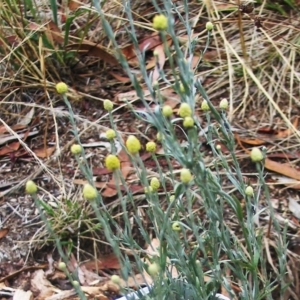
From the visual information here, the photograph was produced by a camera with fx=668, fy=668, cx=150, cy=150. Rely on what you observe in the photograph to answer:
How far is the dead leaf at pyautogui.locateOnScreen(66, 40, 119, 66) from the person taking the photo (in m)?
1.95

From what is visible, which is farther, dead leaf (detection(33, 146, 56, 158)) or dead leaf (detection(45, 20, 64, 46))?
dead leaf (detection(45, 20, 64, 46))

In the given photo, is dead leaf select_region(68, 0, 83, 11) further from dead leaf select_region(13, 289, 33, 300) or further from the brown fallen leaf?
dead leaf select_region(13, 289, 33, 300)

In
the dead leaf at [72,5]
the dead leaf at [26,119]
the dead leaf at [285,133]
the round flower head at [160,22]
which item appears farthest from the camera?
the dead leaf at [72,5]

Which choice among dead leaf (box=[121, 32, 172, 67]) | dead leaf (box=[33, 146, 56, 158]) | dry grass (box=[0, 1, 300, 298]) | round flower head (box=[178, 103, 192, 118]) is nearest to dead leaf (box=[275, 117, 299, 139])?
dry grass (box=[0, 1, 300, 298])

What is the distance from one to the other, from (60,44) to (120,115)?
11.6 inches

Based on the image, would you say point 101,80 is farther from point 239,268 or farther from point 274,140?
point 239,268

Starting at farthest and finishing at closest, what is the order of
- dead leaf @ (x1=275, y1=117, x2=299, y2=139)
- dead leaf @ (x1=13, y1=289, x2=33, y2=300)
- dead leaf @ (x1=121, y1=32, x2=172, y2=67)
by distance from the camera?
dead leaf @ (x1=121, y1=32, x2=172, y2=67) → dead leaf @ (x1=275, y1=117, x2=299, y2=139) → dead leaf @ (x1=13, y1=289, x2=33, y2=300)

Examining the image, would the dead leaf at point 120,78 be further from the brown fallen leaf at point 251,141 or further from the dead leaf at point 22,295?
the dead leaf at point 22,295

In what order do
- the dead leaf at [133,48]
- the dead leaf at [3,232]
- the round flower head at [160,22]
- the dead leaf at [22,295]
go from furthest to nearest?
the dead leaf at [133,48]
the dead leaf at [3,232]
the dead leaf at [22,295]
the round flower head at [160,22]

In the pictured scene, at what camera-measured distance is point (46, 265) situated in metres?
1.57

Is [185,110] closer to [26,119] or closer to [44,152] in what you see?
[44,152]

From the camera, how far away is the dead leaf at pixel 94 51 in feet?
6.41

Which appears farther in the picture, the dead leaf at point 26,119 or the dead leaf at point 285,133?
the dead leaf at point 26,119

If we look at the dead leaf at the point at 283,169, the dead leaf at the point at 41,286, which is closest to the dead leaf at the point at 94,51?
the dead leaf at the point at 283,169
